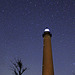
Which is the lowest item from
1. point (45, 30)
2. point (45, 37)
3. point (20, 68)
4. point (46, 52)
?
point (20, 68)

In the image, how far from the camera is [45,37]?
1941 cm

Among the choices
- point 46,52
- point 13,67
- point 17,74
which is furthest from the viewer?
point 13,67

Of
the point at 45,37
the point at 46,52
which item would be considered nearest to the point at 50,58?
the point at 46,52

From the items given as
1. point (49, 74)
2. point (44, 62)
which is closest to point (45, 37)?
point (44, 62)

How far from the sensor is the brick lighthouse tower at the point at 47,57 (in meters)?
17.4

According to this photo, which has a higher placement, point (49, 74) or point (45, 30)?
point (45, 30)

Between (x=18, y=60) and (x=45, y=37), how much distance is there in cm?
852

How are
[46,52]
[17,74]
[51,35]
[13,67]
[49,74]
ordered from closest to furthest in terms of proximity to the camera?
[49,74] < [46,52] < [51,35] < [17,74] < [13,67]

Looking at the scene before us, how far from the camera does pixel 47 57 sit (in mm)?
18031

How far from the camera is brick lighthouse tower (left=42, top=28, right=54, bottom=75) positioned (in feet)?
57.0

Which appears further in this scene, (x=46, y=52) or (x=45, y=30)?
(x=45, y=30)

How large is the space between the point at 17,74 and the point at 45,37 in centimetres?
887

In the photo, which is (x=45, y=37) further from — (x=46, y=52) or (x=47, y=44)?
(x=46, y=52)

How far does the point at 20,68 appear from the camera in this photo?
22250mm
